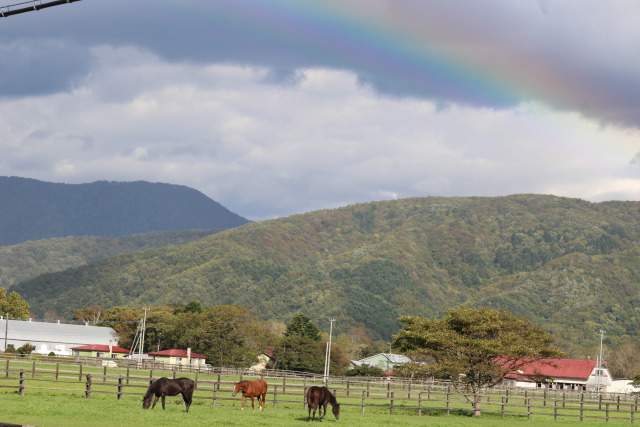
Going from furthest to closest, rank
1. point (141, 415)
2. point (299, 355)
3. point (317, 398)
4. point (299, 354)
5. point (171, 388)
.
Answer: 1. point (299, 354)
2. point (299, 355)
3. point (171, 388)
4. point (317, 398)
5. point (141, 415)

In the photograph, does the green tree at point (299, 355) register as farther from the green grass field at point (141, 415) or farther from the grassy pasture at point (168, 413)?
the green grass field at point (141, 415)

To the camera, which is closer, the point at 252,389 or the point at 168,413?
the point at 168,413

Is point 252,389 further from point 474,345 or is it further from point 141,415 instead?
point 474,345

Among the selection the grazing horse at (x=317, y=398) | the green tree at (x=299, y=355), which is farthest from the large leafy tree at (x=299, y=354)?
the grazing horse at (x=317, y=398)

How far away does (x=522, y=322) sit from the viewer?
173ft

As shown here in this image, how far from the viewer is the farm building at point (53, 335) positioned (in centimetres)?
12744

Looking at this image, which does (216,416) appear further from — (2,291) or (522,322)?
(2,291)

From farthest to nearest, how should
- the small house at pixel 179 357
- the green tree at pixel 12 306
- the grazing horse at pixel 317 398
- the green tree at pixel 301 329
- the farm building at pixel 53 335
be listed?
the green tree at pixel 12 306, the farm building at pixel 53 335, the green tree at pixel 301 329, the small house at pixel 179 357, the grazing horse at pixel 317 398

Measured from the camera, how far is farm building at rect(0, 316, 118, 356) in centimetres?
12744

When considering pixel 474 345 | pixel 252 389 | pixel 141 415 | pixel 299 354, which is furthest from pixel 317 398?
pixel 299 354

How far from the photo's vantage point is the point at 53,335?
136500 millimetres

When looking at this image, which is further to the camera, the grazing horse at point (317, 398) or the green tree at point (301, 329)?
the green tree at point (301, 329)

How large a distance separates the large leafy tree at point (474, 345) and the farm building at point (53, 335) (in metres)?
85.9

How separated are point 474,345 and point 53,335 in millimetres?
104142
